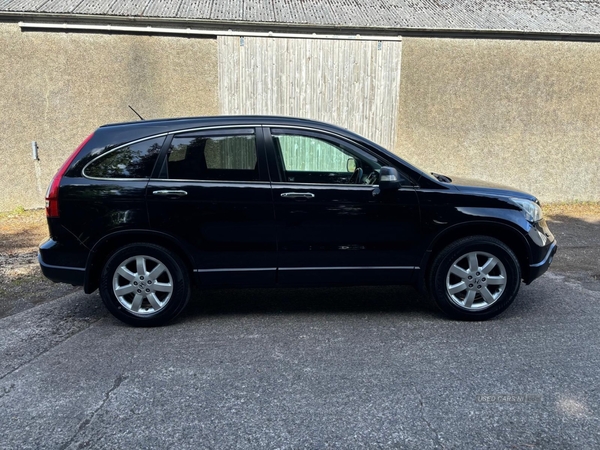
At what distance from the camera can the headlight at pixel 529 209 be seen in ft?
14.1

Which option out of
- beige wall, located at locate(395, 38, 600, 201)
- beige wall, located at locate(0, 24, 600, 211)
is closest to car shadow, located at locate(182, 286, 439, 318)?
beige wall, located at locate(0, 24, 600, 211)

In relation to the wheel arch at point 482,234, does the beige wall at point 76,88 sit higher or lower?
higher

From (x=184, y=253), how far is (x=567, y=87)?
→ 953 cm

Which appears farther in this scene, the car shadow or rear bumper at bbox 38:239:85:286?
the car shadow

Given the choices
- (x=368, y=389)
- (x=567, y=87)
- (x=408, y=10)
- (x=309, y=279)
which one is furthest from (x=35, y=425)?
(x=567, y=87)

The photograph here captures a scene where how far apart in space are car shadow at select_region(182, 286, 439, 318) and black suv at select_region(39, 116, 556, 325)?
442mm

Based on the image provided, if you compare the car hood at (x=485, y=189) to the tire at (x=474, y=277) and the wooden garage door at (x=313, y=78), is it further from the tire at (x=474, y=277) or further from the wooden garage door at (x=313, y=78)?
the wooden garage door at (x=313, y=78)

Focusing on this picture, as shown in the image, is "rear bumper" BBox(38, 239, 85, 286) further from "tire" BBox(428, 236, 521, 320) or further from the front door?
"tire" BBox(428, 236, 521, 320)

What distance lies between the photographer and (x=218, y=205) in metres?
4.11

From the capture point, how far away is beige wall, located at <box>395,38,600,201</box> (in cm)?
984

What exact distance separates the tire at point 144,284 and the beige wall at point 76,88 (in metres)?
6.07

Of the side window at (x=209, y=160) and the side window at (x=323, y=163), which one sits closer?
the side window at (x=209, y=160)

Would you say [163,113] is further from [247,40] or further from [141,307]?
[141,307]

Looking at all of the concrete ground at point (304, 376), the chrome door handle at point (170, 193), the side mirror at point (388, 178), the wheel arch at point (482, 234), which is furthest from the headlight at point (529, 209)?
the chrome door handle at point (170, 193)
